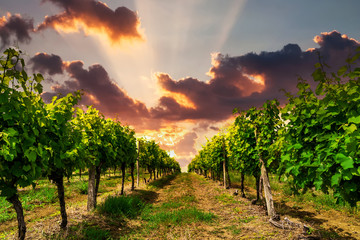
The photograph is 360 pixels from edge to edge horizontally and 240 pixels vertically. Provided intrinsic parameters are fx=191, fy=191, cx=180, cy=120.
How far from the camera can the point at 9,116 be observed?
360 cm

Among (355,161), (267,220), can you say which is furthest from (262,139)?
(355,161)

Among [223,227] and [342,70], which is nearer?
[342,70]

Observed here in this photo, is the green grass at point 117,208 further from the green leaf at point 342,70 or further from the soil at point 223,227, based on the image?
the green leaf at point 342,70

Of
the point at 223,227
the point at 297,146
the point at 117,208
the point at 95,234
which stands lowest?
the point at 223,227

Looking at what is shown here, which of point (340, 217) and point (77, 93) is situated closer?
point (77, 93)

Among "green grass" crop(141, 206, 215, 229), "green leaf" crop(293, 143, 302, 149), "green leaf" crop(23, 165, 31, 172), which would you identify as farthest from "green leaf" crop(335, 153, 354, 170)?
"green grass" crop(141, 206, 215, 229)

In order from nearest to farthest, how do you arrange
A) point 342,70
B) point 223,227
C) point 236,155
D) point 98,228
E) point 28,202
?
1. point 342,70
2. point 98,228
3. point 223,227
4. point 236,155
5. point 28,202

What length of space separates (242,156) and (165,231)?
6.45 m

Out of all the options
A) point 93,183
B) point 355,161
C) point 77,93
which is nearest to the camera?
point 355,161

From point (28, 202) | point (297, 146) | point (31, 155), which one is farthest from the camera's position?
point (28, 202)

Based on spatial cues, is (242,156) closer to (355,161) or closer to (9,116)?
(355,161)

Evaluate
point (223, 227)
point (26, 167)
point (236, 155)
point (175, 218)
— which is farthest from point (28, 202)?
point (236, 155)

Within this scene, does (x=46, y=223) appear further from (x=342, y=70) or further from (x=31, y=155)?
(x=342, y=70)

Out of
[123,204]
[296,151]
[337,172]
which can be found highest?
[296,151]
